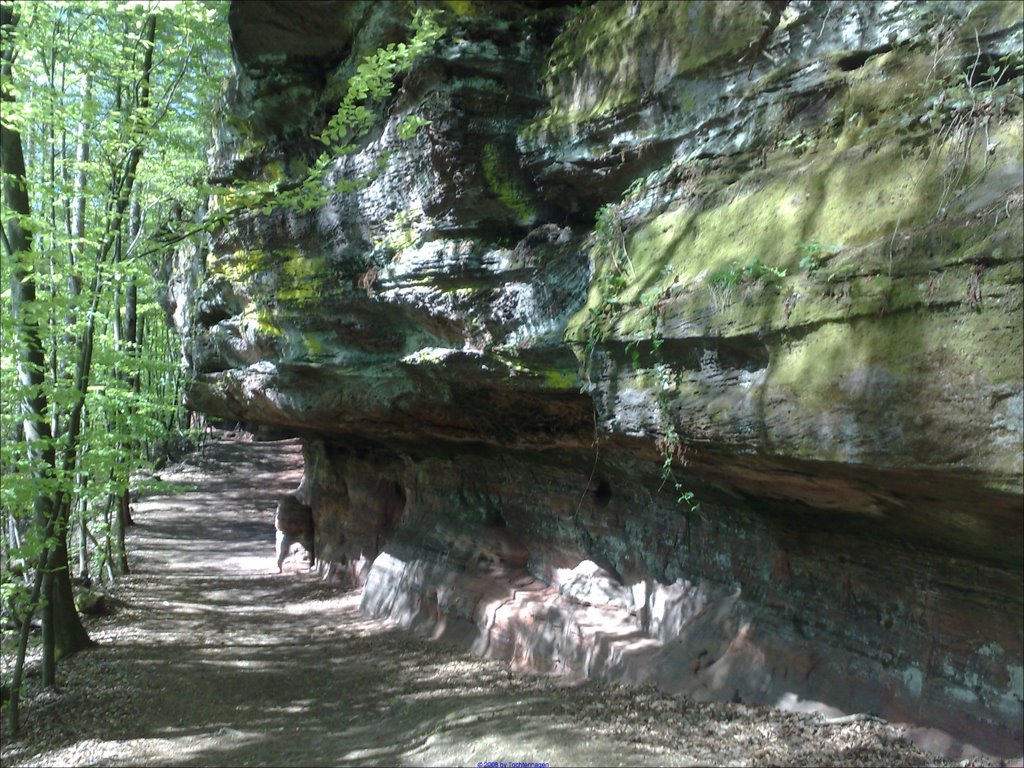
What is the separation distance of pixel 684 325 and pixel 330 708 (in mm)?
6394

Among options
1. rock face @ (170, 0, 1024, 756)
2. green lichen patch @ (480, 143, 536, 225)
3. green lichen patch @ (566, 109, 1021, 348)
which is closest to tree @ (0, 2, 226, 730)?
rock face @ (170, 0, 1024, 756)

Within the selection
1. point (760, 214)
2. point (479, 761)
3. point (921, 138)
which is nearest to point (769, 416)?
point (760, 214)

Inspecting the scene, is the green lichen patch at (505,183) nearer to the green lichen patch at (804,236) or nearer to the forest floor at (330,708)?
the green lichen patch at (804,236)

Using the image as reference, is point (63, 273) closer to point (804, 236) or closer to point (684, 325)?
point (684, 325)

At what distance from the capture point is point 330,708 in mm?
8773

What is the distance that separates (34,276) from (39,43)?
13.6ft

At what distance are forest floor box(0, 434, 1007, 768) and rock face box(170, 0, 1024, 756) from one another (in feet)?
1.64

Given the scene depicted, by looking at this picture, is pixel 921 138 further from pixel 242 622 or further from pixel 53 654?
pixel 242 622

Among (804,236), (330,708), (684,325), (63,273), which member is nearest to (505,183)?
(684,325)

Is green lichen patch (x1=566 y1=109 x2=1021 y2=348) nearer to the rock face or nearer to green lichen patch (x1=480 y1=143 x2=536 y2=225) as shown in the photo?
the rock face

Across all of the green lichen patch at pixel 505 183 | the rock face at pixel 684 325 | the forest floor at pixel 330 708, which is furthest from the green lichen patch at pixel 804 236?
the forest floor at pixel 330 708

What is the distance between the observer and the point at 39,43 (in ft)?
32.2

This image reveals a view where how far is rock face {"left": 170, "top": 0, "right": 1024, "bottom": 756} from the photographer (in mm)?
4203

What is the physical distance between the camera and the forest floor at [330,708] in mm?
5945
